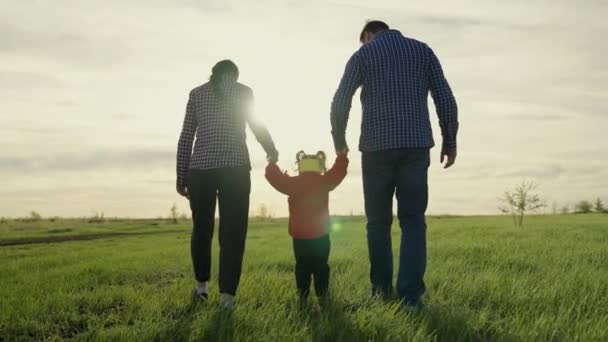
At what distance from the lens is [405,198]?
17.0ft

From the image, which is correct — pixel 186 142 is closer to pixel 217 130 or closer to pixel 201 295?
pixel 217 130

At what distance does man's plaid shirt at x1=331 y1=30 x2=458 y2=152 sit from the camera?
517cm

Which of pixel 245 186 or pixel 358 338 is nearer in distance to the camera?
pixel 358 338

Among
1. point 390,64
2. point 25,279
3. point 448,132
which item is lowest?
point 25,279

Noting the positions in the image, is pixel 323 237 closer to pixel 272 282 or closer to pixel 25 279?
pixel 272 282

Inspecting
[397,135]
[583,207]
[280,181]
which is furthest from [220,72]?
[583,207]

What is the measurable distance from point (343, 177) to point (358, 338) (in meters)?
1.90

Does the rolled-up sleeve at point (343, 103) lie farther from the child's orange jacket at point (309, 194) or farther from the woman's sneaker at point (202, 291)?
the woman's sneaker at point (202, 291)

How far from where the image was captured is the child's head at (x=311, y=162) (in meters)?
5.34

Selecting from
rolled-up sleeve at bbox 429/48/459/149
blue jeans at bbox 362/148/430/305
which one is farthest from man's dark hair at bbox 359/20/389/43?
blue jeans at bbox 362/148/430/305

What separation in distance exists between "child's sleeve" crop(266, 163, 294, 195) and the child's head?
0.17m

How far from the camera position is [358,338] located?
3.91m

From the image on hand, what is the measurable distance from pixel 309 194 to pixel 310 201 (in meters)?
0.07

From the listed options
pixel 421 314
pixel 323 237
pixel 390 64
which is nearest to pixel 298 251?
pixel 323 237
